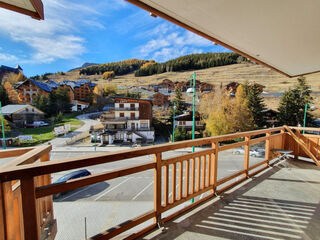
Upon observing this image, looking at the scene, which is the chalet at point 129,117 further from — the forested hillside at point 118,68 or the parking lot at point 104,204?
the forested hillside at point 118,68

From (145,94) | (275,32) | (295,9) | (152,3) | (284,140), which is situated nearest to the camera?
(152,3)

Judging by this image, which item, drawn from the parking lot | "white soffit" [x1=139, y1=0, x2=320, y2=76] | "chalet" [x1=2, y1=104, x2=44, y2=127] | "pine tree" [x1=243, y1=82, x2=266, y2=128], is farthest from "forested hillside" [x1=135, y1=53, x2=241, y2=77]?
"white soffit" [x1=139, y1=0, x2=320, y2=76]

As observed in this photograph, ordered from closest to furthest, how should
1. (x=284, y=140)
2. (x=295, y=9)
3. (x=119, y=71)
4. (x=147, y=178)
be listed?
(x=295, y=9) → (x=284, y=140) → (x=147, y=178) → (x=119, y=71)

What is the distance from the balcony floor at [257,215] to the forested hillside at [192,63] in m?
64.2

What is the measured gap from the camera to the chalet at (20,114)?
24877mm

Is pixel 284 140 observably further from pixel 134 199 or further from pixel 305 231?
pixel 134 199

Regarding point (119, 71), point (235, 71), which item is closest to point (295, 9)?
point (235, 71)

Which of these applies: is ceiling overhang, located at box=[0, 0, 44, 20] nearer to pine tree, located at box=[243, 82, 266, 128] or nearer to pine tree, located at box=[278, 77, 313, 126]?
pine tree, located at box=[243, 82, 266, 128]

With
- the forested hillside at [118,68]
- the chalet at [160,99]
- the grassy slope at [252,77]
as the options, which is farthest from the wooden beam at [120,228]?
the forested hillside at [118,68]

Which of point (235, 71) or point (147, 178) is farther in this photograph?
point (235, 71)

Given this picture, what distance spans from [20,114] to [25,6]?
33.6 meters

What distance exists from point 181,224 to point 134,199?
22.8 feet

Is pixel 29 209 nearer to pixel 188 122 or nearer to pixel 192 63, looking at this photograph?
pixel 188 122

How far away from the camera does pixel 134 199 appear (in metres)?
7.78
